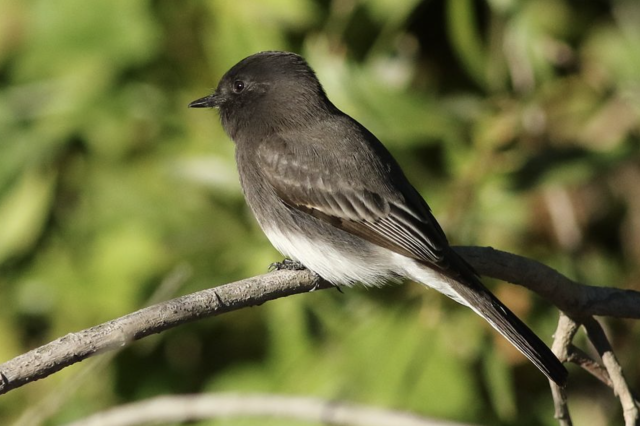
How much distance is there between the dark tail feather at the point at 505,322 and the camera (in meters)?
3.09

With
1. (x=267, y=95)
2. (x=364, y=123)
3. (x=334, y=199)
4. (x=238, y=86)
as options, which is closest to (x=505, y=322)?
(x=334, y=199)

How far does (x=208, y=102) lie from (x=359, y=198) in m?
0.96

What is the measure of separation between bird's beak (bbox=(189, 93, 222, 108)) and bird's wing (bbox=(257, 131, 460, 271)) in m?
0.50

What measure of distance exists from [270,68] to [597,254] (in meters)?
1.75

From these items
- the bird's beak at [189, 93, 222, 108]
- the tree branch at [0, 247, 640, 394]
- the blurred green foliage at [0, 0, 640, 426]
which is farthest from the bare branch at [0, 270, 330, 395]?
the bird's beak at [189, 93, 222, 108]

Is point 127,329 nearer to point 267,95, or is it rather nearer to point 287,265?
point 287,265

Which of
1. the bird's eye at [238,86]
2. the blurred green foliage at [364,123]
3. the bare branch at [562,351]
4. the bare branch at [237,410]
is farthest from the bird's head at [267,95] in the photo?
the bare branch at [562,351]

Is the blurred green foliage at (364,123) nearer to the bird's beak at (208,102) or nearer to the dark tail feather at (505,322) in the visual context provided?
A: the bird's beak at (208,102)

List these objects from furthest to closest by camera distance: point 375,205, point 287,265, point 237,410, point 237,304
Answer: point 287,265 → point 375,205 → point 237,410 → point 237,304

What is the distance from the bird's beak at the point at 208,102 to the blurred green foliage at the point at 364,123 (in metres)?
0.26

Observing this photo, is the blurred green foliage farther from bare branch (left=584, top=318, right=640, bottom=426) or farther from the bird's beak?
bare branch (left=584, top=318, right=640, bottom=426)

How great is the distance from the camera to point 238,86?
171 inches

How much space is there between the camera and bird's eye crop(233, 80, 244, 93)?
434 cm

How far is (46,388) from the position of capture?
4.84 metres
